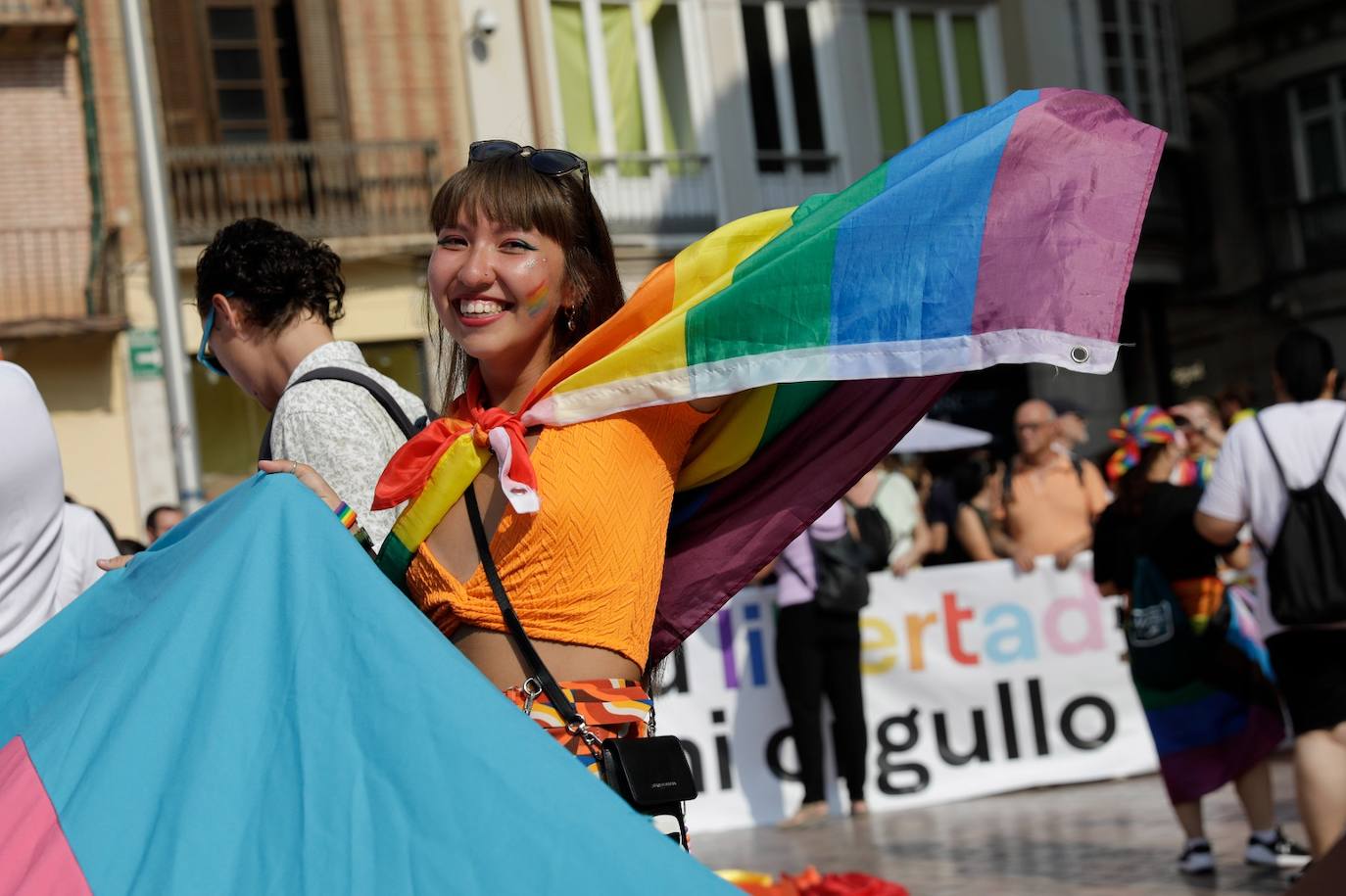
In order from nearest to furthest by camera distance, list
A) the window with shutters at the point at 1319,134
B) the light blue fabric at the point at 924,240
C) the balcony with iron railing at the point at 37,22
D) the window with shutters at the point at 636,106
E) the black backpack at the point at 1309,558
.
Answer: the light blue fabric at the point at 924,240, the black backpack at the point at 1309,558, the balcony with iron railing at the point at 37,22, the window with shutters at the point at 636,106, the window with shutters at the point at 1319,134

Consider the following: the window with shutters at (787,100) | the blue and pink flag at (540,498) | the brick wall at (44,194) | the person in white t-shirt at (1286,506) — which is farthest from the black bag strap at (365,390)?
the window with shutters at (787,100)

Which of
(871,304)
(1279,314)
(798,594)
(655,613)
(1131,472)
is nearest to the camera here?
(871,304)

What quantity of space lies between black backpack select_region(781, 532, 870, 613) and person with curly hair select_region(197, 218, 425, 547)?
21.8 feet

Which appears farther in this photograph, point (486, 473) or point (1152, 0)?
point (1152, 0)

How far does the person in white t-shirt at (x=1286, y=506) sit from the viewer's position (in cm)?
706

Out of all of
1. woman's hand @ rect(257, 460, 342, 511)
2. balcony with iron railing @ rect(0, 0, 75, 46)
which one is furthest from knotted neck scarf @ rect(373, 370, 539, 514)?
balcony with iron railing @ rect(0, 0, 75, 46)

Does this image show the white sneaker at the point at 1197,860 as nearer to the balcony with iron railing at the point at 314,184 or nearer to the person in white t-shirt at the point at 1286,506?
the person in white t-shirt at the point at 1286,506

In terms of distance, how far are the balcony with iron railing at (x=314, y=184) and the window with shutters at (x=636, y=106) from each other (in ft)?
6.40

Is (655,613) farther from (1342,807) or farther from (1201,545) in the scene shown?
(1201,545)

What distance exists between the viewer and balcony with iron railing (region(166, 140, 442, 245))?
20.8 metres

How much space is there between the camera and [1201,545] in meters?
8.32

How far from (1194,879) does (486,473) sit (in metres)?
5.66

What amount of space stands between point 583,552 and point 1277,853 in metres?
5.93

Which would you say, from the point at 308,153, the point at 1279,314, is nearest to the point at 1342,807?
the point at 308,153
